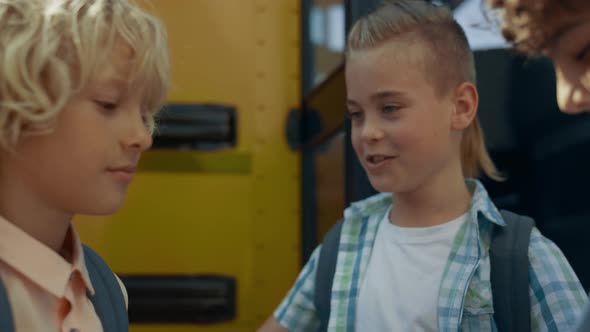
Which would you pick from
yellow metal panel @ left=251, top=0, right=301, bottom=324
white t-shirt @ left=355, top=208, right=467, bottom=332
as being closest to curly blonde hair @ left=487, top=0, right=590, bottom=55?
white t-shirt @ left=355, top=208, right=467, bottom=332

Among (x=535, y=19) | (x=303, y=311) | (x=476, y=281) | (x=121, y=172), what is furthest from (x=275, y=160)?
(x=535, y=19)

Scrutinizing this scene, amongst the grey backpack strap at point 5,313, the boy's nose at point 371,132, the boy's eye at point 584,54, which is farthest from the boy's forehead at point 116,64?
the boy's eye at point 584,54

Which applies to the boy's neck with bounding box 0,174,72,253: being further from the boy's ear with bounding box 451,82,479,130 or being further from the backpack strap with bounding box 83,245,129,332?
the boy's ear with bounding box 451,82,479,130

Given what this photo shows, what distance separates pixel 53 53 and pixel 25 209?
0.61 feet

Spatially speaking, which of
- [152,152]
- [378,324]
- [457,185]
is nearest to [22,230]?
[378,324]

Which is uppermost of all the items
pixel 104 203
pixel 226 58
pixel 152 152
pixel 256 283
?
pixel 226 58

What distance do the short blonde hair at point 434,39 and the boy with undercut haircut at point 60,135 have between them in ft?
1.42

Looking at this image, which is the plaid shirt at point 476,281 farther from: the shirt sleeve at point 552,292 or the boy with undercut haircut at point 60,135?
the boy with undercut haircut at point 60,135

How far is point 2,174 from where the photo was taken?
2.72 ft

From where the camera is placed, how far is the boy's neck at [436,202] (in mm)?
1134

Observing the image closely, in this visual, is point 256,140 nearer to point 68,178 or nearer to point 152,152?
point 152,152

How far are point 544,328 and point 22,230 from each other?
0.71 metres

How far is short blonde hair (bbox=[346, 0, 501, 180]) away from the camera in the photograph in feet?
3.75

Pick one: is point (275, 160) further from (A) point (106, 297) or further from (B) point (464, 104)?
(A) point (106, 297)
